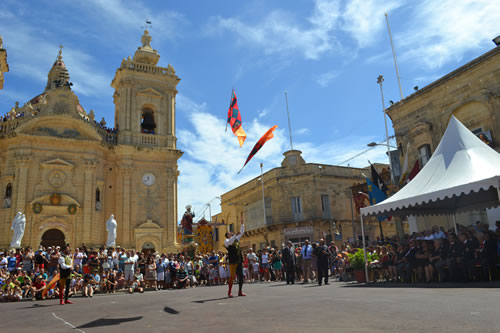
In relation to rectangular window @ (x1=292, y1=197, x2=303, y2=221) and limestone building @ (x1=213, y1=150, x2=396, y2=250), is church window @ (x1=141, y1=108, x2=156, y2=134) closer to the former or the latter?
limestone building @ (x1=213, y1=150, x2=396, y2=250)

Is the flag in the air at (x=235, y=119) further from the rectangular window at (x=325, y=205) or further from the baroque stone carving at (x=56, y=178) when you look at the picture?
the rectangular window at (x=325, y=205)

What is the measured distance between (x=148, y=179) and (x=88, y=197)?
437 centimetres

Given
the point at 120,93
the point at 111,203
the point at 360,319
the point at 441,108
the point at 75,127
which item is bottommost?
the point at 360,319

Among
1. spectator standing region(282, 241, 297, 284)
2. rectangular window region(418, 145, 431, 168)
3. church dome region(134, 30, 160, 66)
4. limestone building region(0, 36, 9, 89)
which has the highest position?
church dome region(134, 30, 160, 66)

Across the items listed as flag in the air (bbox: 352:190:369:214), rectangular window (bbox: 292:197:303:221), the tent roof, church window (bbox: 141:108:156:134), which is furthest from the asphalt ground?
rectangular window (bbox: 292:197:303:221)

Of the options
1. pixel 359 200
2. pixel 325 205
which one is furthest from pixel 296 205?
pixel 359 200

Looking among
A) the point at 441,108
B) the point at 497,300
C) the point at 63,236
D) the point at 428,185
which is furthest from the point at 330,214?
the point at 497,300

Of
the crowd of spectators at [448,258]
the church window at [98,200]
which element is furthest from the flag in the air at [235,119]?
the church window at [98,200]

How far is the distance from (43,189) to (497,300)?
26.4 meters

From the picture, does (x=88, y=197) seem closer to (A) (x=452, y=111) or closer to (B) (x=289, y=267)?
(B) (x=289, y=267)

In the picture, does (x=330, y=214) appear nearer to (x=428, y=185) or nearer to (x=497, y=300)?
(x=428, y=185)

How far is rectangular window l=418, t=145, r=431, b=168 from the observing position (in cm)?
2018

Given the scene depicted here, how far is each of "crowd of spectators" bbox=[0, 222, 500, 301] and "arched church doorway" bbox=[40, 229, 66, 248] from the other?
8.68 meters

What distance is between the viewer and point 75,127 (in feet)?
92.5
